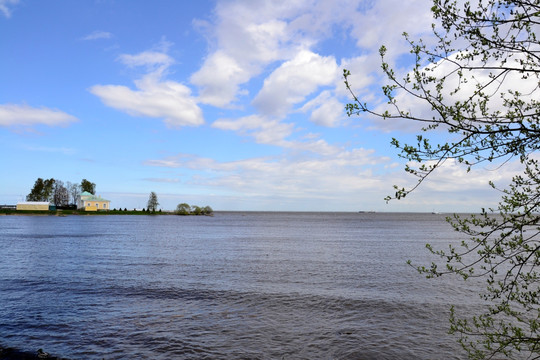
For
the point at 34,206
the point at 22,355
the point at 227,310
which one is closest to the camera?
the point at 22,355

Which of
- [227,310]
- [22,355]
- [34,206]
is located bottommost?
[227,310]

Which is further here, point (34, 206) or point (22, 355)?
point (34, 206)

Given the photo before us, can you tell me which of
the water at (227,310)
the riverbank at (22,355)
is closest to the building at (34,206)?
the water at (227,310)

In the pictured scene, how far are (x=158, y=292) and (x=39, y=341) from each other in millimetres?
9375

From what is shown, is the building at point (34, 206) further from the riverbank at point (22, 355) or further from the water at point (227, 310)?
the riverbank at point (22, 355)

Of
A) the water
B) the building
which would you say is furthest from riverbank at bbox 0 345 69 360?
the building

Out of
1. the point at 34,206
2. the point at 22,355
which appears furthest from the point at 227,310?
the point at 34,206

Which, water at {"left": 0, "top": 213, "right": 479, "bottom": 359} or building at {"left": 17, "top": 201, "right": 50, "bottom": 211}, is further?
building at {"left": 17, "top": 201, "right": 50, "bottom": 211}

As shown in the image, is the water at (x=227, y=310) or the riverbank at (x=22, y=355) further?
the water at (x=227, y=310)

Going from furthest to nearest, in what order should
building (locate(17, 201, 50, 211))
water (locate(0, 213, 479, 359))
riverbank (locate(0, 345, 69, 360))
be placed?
building (locate(17, 201, 50, 211))
water (locate(0, 213, 479, 359))
riverbank (locate(0, 345, 69, 360))

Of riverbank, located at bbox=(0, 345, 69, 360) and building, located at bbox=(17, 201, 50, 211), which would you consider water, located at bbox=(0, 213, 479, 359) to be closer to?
riverbank, located at bbox=(0, 345, 69, 360)

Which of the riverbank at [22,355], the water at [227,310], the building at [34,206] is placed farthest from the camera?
the building at [34,206]

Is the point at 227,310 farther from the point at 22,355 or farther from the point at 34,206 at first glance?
the point at 34,206

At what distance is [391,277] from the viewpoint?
2984 centimetres
